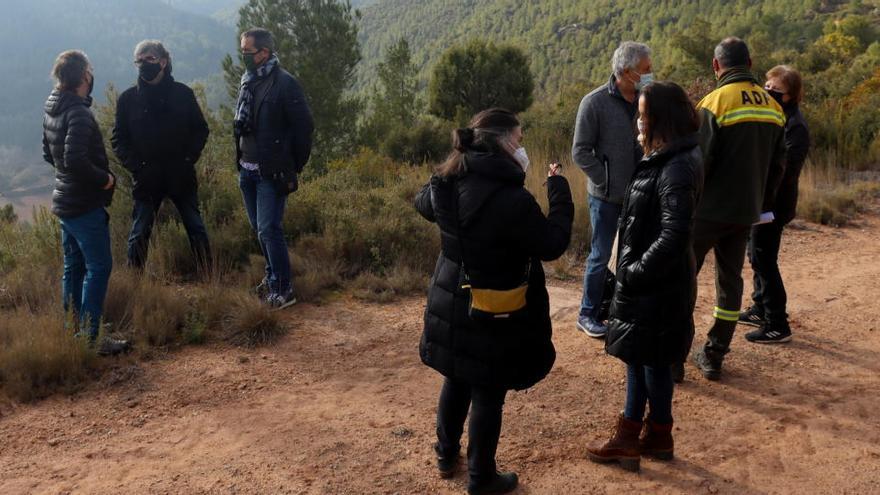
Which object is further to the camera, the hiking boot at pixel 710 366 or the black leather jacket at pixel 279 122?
the black leather jacket at pixel 279 122

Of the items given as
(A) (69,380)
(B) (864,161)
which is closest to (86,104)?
(A) (69,380)

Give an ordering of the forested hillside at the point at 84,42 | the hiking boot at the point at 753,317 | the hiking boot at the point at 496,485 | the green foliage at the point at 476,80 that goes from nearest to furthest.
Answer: the hiking boot at the point at 496,485, the hiking boot at the point at 753,317, the green foliage at the point at 476,80, the forested hillside at the point at 84,42

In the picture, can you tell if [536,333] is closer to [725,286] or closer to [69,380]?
[725,286]

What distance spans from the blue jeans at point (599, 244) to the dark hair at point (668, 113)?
156 cm

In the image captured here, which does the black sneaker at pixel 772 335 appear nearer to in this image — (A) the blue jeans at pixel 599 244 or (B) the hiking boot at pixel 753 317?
(B) the hiking boot at pixel 753 317

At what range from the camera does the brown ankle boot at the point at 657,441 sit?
3.19m

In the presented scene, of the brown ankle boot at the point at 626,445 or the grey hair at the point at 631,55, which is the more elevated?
the grey hair at the point at 631,55

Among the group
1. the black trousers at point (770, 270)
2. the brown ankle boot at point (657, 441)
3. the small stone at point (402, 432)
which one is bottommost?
the small stone at point (402, 432)

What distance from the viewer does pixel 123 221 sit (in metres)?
6.69

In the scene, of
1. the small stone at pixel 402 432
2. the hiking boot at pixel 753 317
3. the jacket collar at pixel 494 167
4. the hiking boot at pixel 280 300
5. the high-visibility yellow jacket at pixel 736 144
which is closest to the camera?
the jacket collar at pixel 494 167

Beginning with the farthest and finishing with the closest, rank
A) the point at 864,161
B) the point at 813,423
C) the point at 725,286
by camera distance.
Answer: the point at 864,161 < the point at 725,286 < the point at 813,423

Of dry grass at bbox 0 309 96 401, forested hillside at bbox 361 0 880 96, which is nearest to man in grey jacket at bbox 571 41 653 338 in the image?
dry grass at bbox 0 309 96 401

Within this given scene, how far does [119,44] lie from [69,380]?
166m

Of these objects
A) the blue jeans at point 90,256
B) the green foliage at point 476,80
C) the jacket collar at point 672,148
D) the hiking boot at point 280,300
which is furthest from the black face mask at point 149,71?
the green foliage at point 476,80
